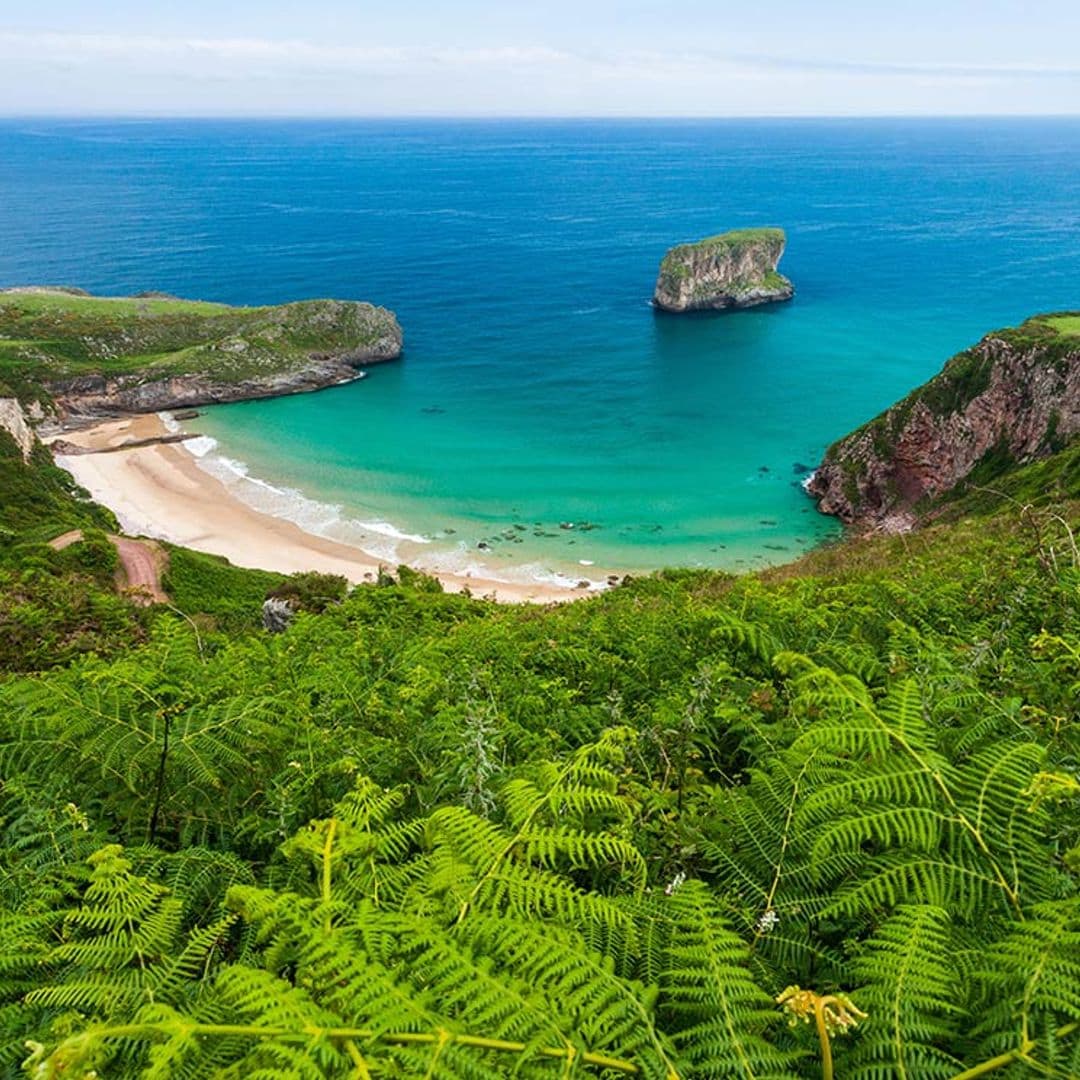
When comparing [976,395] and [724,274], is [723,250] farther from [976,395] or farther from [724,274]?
[976,395]

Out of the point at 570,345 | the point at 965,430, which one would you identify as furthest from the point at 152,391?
the point at 965,430

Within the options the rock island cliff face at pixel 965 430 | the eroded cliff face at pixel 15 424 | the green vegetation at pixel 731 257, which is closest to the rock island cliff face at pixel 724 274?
the green vegetation at pixel 731 257

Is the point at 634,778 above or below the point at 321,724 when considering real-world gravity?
above

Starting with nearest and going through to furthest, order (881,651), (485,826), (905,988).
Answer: (905,988), (485,826), (881,651)

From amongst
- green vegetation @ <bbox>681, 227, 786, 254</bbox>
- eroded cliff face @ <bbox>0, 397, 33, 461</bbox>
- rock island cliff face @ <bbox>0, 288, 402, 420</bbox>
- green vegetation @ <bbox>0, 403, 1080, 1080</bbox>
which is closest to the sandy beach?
eroded cliff face @ <bbox>0, 397, 33, 461</bbox>

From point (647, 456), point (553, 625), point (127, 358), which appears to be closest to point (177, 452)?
point (127, 358)

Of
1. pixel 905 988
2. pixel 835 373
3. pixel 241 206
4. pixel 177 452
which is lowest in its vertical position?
pixel 177 452

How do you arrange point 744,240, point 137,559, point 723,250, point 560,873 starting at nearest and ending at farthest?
point 560,873, point 137,559, point 723,250, point 744,240

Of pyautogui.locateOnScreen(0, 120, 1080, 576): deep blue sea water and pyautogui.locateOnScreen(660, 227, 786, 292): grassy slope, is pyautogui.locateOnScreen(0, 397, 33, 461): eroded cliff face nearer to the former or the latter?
pyautogui.locateOnScreen(0, 120, 1080, 576): deep blue sea water

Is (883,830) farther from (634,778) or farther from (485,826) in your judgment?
(634,778)
